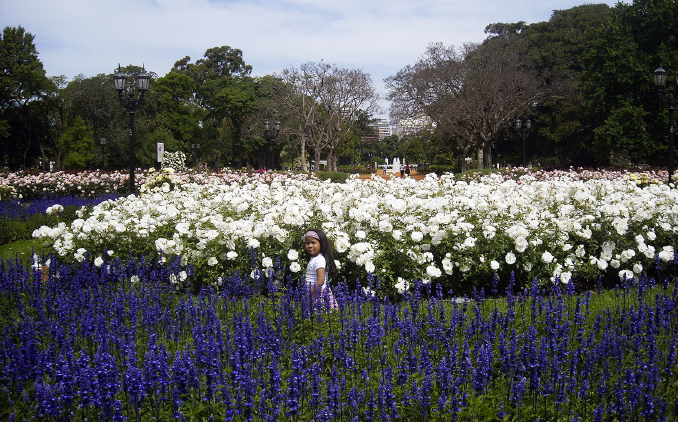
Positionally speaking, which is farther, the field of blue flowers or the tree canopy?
the tree canopy

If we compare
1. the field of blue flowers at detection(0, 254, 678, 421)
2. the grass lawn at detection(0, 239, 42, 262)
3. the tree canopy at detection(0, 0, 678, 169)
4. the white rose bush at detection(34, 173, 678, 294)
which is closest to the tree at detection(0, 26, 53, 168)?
the tree canopy at detection(0, 0, 678, 169)

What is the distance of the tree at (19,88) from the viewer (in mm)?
40406

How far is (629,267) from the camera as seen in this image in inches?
279

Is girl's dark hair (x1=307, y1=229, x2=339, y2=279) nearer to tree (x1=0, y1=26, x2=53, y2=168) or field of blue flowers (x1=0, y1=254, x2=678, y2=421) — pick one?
field of blue flowers (x1=0, y1=254, x2=678, y2=421)

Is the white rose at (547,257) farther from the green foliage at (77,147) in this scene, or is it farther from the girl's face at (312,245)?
the green foliage at (77,147)

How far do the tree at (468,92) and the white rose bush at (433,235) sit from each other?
25.8 m

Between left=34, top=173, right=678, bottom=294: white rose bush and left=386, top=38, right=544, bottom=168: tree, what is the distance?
25844 millimetres

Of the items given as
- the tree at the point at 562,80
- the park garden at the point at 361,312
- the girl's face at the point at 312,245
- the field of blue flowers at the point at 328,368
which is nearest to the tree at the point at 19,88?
the tree at the point at 562,80

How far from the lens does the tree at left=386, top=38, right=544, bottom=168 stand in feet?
108

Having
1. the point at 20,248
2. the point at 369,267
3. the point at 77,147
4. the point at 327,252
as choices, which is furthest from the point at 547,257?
the point at 77,147

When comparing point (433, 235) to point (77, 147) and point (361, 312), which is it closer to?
point (361, 312)

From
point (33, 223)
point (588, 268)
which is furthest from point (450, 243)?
point (33, 223)

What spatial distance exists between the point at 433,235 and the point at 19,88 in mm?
43589

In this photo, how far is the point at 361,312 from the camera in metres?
4.80
